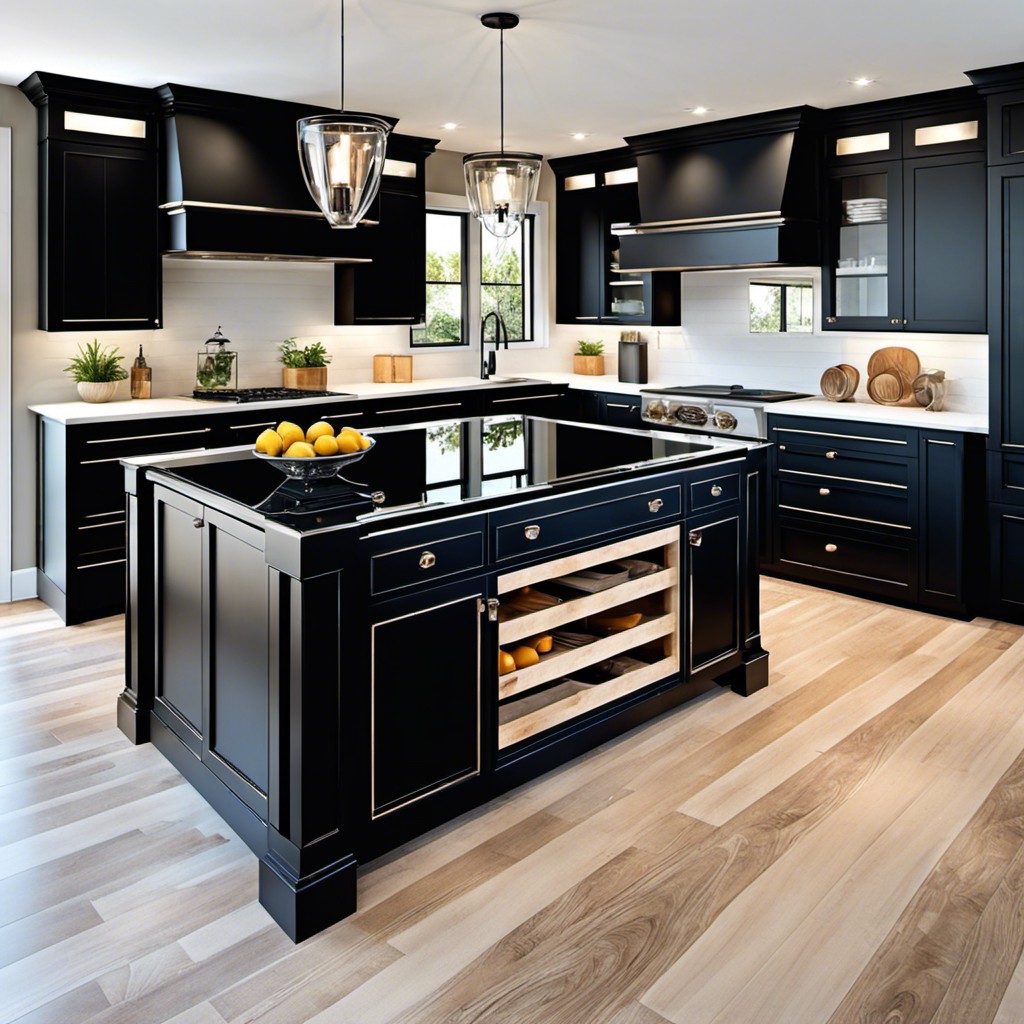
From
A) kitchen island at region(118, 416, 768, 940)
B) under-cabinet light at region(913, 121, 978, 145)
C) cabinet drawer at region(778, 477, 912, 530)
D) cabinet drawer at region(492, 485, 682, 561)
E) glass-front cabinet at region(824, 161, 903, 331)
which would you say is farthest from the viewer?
glass-front cabinet at region(824, 161, 903, 331)

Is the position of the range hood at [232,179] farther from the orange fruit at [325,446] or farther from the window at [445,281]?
the orange fruit at [325,446]

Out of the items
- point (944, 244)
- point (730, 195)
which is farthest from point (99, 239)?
point (944, 244)

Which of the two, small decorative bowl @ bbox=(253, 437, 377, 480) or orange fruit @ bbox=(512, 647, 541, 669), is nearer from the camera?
small decorative bowl @ bbox=(253, 437, 377, 480)

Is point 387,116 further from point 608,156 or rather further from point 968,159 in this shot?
point 968,159

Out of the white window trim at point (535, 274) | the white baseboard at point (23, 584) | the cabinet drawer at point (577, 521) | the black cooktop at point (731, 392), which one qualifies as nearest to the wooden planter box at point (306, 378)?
the white window trim at point (535, 274)

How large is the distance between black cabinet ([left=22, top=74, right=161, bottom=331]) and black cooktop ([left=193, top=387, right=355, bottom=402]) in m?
0.49

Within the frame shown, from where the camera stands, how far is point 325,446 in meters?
2.56

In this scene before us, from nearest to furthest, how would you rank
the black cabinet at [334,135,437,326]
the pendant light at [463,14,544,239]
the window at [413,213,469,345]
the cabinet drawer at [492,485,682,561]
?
1. the cabinet drawer at [492,485,682,561]
2. the pendant light at [463,14,544,239]
3. the black cabinet at [334,135,437,326]
4. the window at [413,213,469,345]

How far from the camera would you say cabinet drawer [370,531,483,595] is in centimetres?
252

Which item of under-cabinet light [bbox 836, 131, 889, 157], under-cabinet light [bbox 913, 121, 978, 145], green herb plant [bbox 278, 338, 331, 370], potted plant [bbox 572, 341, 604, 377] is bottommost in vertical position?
green herb plant [bbox 278, 338, 331, 370]

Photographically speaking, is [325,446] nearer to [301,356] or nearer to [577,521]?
[577,521]

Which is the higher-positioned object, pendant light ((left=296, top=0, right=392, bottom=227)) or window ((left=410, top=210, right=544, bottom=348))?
window ((left=410, top=210, right=544, bottom=348))

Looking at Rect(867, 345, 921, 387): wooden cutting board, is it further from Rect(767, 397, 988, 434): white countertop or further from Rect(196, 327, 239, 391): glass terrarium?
Rect(196, 327, 239, 391): glass terrarium

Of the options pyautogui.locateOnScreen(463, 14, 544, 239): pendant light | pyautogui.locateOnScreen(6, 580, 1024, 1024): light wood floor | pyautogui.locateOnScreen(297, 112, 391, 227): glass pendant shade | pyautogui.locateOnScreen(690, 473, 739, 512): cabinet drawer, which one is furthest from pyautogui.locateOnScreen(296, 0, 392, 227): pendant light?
pyautogui.locateOnScreen(6, 580, 1024, 1024): light wood floor
